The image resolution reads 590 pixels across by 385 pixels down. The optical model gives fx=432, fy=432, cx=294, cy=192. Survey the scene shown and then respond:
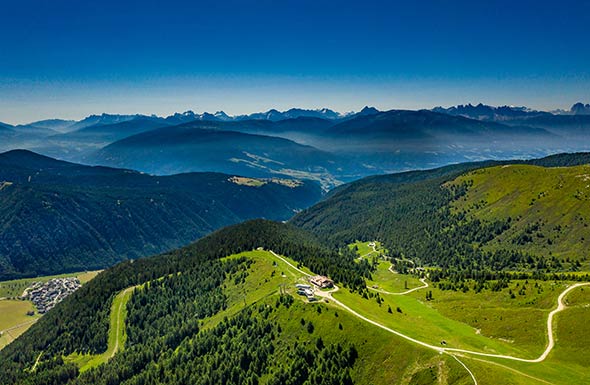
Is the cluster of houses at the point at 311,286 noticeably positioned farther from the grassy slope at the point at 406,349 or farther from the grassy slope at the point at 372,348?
the grassy slope at the point at 406,349

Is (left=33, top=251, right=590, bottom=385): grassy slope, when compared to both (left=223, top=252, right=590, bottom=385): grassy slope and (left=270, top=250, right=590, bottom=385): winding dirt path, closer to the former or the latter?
(left=223, top=252, right=590, bottom=385): grassy slope

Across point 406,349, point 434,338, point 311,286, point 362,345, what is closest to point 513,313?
point 434,338

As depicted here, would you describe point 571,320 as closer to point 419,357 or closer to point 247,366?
point 419,357

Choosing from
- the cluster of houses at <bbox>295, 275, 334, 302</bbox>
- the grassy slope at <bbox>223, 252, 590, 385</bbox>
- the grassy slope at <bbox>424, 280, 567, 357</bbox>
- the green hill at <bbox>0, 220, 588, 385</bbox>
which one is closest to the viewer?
the grassy slope at <bbox>223, 252, 590, 385</bbox>

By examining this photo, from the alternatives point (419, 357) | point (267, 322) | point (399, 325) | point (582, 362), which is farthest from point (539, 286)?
point (267, 322)

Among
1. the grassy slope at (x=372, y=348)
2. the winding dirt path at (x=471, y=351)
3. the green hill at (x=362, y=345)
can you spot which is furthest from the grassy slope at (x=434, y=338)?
the winding dirt path at (x=471, y=351)

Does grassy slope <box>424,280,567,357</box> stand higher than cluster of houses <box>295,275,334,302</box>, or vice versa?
cluster of houses <box>295,275,334,302</box>

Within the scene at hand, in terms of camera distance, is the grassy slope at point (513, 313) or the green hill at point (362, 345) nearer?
the green hill at point (362, 345)

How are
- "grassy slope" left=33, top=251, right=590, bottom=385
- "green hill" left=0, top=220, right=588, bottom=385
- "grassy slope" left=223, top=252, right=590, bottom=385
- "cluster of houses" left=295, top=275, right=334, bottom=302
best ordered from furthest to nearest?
"cluster of houses" left=295, top=275, right=334, bottom=302 < "green hill" left=0, top=220, right=588, bottom=385 < "grassy slope" left=33, top=251, right=590, bottom=385 < "grassy slope" left=223, top=252, right=590, bottom=385

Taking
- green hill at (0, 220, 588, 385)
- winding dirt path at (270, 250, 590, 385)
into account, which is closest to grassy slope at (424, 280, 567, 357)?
green hill at (0, 220, 588, 385)
